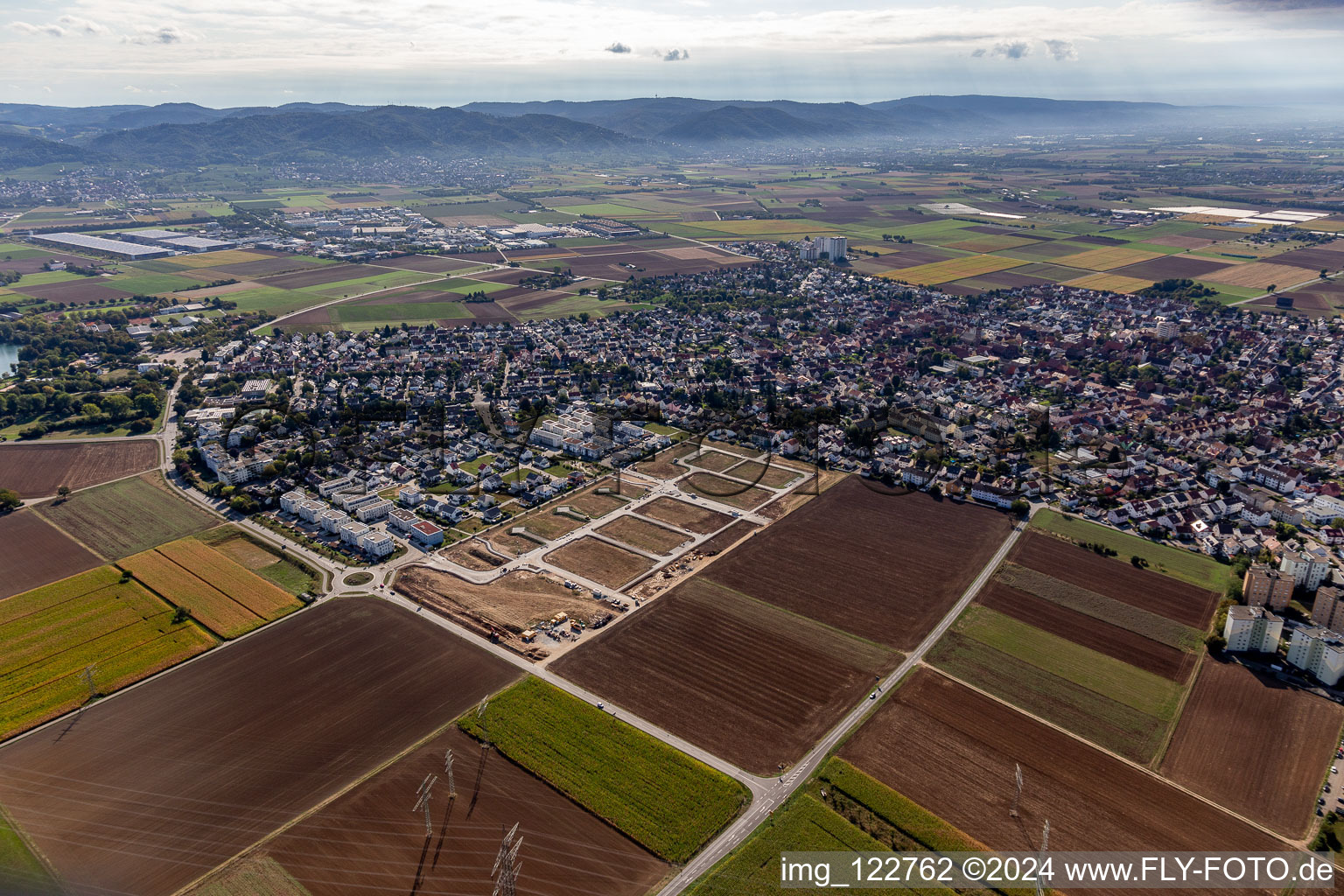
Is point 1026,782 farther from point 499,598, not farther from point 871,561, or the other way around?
point 499,598

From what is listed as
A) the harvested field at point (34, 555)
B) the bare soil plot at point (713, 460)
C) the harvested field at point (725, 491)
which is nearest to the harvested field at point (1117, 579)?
the harvested field at point (725, 491)

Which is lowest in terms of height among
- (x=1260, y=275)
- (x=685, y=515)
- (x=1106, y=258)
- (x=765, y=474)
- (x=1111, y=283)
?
(x=685, y=515)

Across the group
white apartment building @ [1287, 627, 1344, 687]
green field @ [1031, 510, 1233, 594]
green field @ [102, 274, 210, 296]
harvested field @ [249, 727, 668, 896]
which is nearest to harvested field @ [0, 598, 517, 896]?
harvested field @ [249, 727, 668, 896]

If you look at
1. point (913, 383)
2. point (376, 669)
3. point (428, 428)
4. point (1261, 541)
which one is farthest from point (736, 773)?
point (913, 383)

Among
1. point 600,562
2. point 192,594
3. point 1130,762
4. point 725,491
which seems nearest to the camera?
point 1130,762

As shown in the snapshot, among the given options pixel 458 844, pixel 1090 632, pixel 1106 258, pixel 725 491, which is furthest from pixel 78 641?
pixel 1106 258

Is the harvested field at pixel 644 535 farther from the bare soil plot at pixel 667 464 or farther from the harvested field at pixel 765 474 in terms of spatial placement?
the harvested field at pixel 765 474
